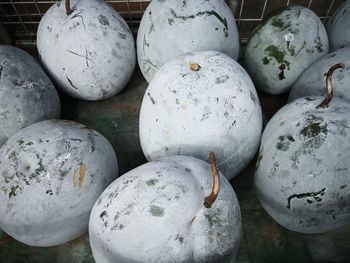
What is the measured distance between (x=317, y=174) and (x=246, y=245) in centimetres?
39

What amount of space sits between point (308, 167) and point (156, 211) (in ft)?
1.58

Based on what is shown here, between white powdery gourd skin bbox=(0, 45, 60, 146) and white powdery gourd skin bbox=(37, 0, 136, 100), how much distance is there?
0.30 ft

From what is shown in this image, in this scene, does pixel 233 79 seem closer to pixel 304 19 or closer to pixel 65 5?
pixel 304 19

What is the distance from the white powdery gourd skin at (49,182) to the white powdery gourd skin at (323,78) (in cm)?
81

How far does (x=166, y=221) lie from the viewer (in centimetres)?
90

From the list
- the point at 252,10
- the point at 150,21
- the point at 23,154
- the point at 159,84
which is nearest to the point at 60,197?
the point at 23,154

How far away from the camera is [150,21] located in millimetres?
1388

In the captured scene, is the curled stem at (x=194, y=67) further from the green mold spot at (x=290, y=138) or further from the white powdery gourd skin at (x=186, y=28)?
the green mold spot at (x=290, y=138)

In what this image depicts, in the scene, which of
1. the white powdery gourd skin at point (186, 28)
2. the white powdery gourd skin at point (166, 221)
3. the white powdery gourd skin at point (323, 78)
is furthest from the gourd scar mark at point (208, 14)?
the white powdery gourd skin at point (166, 221)

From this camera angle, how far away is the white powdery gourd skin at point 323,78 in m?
1.27

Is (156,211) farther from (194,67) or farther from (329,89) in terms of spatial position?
(329,89)

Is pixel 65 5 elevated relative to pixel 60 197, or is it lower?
elevated

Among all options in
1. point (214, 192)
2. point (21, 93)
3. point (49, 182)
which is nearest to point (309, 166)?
point (214, 192)

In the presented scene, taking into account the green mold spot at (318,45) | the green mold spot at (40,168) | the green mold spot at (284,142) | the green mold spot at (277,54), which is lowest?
the green mold spot at (40,168)
